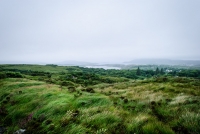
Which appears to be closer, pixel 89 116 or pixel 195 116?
pixel 195 116

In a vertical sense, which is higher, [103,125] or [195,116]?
[195,116]

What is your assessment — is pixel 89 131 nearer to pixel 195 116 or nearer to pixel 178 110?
pixel 195 116

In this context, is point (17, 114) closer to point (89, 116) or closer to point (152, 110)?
point (89, 116)

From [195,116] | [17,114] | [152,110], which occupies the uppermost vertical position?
[195,116]

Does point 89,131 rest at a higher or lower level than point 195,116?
lower

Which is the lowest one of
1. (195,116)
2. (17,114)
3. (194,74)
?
(194,74)

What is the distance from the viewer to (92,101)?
10.7m

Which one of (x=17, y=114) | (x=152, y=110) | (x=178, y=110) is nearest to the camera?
(x=178, y=110)

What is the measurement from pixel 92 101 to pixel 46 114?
347 cm

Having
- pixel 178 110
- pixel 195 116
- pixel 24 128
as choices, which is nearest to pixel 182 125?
pixel 195 116

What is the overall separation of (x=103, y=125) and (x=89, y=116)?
1.25 m

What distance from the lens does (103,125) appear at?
662 cm

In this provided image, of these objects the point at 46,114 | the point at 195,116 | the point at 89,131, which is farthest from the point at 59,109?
the point at 195,116

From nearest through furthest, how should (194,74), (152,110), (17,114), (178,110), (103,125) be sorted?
(103,125), (178,110), (152,110), (17,114), (194,74)
